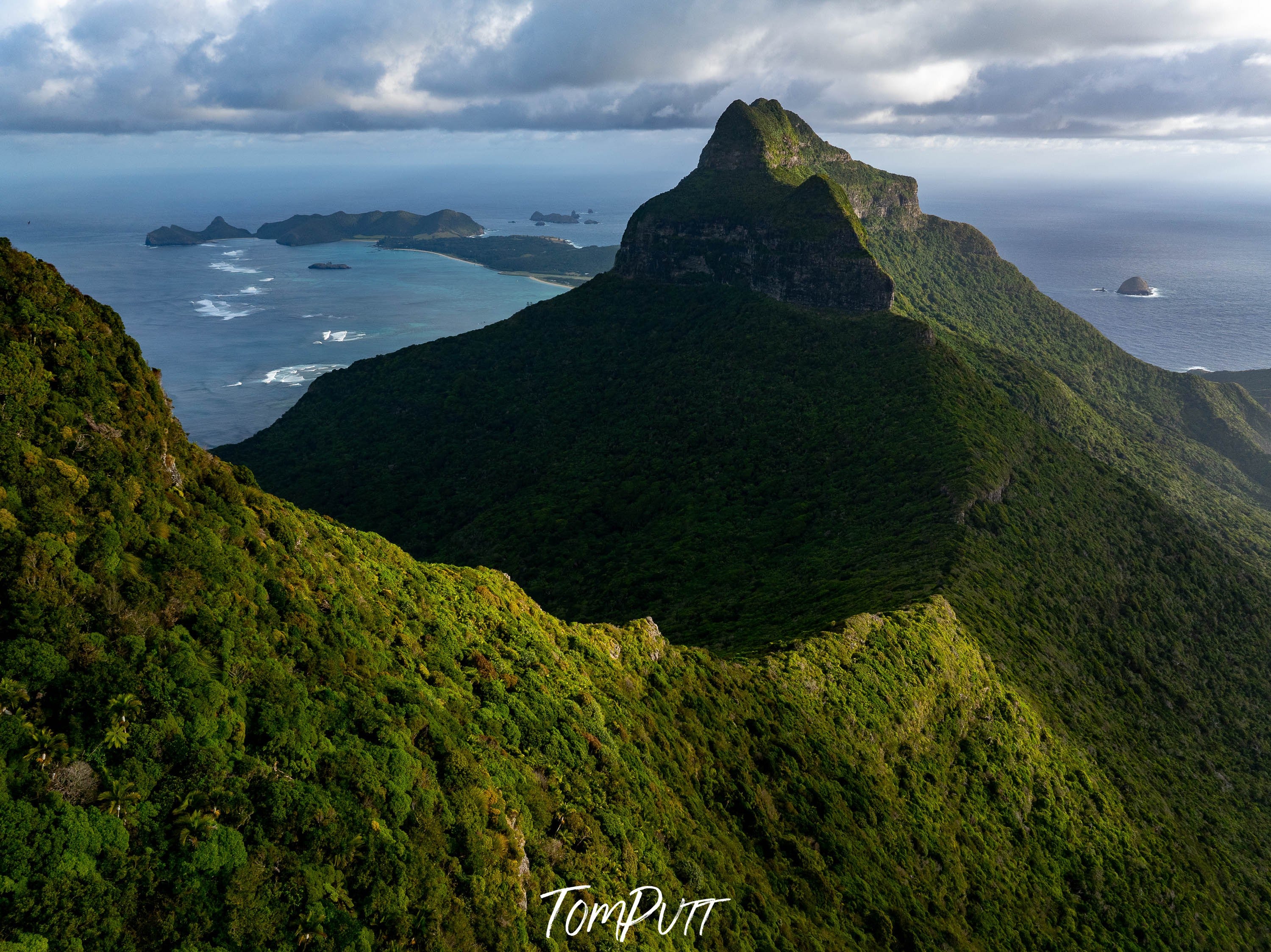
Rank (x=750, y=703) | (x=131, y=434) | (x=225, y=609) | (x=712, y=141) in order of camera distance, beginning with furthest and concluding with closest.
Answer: (x=712, y=141)
(x=750, y=703)
(x=131, y=434)
(x=225, y=609)

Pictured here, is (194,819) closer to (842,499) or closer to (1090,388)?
(842,499)

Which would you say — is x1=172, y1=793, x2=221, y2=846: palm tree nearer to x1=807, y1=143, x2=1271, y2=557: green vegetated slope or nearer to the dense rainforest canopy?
the dense rainforest canopy

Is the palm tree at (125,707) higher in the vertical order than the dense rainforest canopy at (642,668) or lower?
higher

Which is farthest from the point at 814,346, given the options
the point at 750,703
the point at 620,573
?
the point at 750,703

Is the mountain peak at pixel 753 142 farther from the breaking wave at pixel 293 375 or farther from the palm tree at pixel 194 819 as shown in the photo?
the palm tree at pixel 194 819

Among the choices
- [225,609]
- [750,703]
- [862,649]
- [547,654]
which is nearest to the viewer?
[225,609]

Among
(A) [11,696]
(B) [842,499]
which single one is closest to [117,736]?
(A) [11,696]

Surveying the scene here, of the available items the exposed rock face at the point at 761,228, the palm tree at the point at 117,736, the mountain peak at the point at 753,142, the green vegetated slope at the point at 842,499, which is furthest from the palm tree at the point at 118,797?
the mountain peak at the point at 753,142

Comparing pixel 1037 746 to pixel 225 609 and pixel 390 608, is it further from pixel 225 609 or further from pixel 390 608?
pixel 225 609
